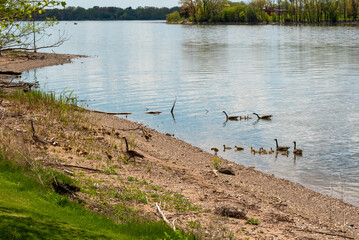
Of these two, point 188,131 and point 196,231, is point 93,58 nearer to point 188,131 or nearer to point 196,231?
point 188,131

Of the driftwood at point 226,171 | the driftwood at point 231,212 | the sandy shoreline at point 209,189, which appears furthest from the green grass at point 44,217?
the driftwood at point 226,171

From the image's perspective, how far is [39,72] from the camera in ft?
165

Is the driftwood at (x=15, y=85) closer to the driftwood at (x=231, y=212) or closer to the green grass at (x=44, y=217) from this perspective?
the green grass at (x=44, y=217)

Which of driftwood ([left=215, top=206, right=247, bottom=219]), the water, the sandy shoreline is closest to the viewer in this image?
the sandy shoreline

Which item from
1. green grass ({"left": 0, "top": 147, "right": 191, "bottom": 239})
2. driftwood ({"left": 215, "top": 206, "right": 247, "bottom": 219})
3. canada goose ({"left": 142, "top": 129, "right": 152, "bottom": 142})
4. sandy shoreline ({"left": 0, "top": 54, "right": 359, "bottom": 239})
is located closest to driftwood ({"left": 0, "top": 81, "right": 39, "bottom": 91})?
sandy shoreline ({"left": 0, "top": 54, "right": 359, "bottom": 239})

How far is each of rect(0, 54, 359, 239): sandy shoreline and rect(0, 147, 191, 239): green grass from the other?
1.00 m

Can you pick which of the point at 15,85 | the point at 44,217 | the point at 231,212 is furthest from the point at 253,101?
the point at 44,217

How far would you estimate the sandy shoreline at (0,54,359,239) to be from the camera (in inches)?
413

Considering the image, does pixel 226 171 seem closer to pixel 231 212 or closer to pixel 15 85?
pixel 231 212

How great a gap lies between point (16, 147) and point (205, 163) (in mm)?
8264

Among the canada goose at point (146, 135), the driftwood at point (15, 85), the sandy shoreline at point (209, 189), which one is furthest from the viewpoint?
the canada goose at point (146, 135)

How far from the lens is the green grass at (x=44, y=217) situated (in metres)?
6.91

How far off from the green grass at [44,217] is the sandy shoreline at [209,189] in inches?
39.5

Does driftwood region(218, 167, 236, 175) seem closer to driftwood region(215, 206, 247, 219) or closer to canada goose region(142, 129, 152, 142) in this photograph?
driftwood region(215, 206, 247, 219)
